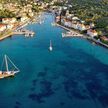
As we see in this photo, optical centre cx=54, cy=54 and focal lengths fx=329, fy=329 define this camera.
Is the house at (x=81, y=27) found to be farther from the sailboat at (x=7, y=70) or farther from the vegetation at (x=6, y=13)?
the sailboat at (x=7, y=70)

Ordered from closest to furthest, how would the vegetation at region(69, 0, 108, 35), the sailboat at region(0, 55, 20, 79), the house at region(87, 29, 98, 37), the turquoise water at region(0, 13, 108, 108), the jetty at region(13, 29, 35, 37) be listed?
the turquoise water at region(0, 13, 108, 108), the sailboat at region(0, 55, 20, 79), the house at region(87, 29, 98, 37), the jetty at region(13, 29, 35, 37), the vegetation at region(69, 0, 108, 35)

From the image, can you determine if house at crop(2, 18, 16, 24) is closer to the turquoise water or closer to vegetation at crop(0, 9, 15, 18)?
vegetation at crop(0, 9, 15, 18)

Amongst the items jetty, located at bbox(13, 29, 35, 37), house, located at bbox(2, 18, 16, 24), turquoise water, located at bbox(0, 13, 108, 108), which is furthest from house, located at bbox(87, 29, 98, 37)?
house, located at bbox(2, 18, 16, 24)

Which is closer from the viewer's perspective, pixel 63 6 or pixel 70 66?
pixel 70 66

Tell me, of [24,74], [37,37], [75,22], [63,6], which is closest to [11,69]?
[24,74]

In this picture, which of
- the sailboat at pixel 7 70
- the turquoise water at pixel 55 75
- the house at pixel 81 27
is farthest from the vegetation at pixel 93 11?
the sailboat at pixel 7 70

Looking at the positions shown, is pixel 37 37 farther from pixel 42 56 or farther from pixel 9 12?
pixel 9 12

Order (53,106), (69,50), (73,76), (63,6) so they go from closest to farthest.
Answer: (53,106), (73,76), (69,50), (63,6)

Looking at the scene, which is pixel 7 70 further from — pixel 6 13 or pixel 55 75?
pixel 6 13

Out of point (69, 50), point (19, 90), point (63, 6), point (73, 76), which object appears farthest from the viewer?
point (63, 6)
